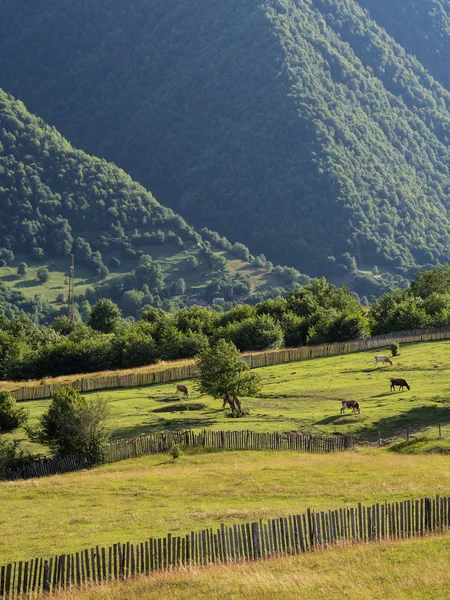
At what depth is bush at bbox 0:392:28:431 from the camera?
263 ft

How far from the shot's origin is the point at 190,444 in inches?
2522

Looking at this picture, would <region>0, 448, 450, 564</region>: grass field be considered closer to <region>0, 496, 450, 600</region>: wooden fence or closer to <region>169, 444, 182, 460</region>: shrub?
<region>169, 444, 182, 460</region>: shrub

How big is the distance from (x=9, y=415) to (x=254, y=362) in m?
41.0

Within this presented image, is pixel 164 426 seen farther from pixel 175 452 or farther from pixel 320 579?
pixel 320 579

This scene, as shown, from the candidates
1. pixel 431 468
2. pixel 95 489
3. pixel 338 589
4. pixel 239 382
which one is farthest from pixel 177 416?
pixel 338 589

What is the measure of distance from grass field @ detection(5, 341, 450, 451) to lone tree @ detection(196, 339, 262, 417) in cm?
151

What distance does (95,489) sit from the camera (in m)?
51.6

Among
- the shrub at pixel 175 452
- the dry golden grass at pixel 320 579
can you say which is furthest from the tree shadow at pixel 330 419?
the dry golden grass at pixel 320 579

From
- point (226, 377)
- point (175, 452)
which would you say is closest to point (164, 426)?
point (226, 377)

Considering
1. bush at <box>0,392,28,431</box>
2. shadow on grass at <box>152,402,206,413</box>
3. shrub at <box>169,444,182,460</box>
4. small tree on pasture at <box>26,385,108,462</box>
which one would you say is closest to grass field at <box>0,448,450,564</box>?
shrub at <box>169,444,182,460</box>

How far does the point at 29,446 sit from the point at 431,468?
33.8 m

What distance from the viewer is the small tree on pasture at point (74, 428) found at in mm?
64438

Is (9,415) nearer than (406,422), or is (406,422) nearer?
(406,422)

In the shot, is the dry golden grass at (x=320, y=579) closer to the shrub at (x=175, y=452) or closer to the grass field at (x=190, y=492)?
the grass field at (x=190, y=492)
